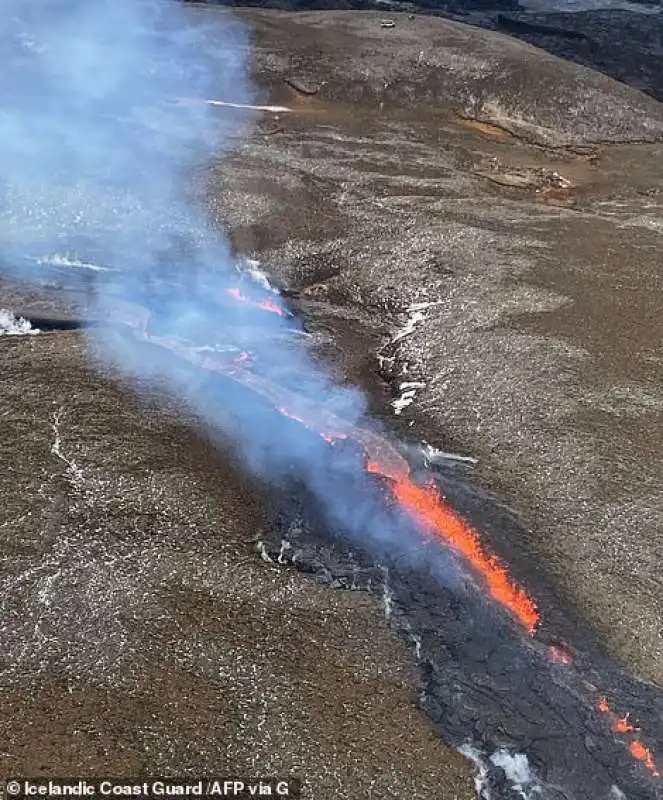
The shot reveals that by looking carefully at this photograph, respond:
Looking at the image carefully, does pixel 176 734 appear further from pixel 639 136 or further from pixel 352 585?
pixel 639 136

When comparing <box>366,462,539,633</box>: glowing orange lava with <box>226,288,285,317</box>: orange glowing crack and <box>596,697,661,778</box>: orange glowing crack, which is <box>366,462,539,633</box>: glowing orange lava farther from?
<box>226,288,285,317</box>: orange glowing crack

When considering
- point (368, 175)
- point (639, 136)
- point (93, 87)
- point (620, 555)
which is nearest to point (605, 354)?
point (620, 555)

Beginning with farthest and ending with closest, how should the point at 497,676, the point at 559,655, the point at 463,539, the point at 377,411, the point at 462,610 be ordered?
the point at 377,411, the point at 463,539, the point at 462,610, the point at 559,655, the point at 497,676

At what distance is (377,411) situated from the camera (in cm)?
1280

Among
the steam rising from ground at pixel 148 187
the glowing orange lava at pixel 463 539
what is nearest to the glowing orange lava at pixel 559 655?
the glowing orange lava at pixel 463 539

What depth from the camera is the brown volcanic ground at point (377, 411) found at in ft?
25.8

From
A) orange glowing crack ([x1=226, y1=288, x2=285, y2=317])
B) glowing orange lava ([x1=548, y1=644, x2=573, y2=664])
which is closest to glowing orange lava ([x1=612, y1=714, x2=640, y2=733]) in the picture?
glowing orange lava ([x1=548, y1=644, x2=573, y2=664])

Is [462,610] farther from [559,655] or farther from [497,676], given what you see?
[559,655]

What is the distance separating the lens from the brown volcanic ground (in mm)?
7859

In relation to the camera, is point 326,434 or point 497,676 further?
point 326,434

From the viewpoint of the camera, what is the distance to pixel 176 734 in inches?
302

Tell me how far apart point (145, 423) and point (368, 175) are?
38.2 feet

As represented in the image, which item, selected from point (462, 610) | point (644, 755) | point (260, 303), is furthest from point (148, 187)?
point (644, 755)

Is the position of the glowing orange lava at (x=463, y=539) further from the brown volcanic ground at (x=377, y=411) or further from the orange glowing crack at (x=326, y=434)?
the orange glowing crack at (x=326, y=434)
